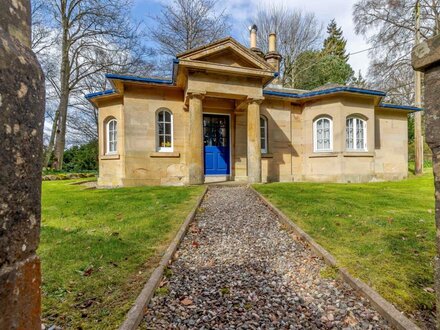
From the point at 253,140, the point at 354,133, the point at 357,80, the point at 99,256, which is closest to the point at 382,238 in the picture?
the point at 99,256

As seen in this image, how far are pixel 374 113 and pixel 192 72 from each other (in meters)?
9.76

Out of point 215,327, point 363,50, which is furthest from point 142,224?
point 363,50

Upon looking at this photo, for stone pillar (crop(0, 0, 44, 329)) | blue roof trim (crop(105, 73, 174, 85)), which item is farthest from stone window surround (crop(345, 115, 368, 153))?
stone pillar (crop(0, 0, 44, 329))

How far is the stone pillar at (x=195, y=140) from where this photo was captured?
970 centimetres

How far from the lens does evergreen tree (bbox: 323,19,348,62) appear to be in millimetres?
36097

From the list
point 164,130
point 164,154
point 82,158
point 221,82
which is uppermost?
point 221,82

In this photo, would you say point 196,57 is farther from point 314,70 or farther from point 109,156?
point 314,70

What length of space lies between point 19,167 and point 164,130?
35.0ft

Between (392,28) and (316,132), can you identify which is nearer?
(316,132)

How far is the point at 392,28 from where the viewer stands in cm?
1688

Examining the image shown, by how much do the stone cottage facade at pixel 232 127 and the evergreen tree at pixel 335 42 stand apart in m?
26.0

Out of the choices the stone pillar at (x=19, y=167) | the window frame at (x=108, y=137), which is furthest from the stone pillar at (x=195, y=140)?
the stone pillar at (x=19, y=167)

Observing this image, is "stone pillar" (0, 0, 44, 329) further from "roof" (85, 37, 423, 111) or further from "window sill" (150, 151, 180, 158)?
"window sill" (150, 151, 180, 158)

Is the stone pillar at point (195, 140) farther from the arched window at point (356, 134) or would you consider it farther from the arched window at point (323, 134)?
the arched window at point (356, 134)
